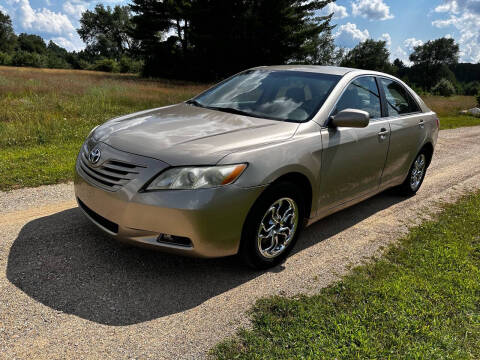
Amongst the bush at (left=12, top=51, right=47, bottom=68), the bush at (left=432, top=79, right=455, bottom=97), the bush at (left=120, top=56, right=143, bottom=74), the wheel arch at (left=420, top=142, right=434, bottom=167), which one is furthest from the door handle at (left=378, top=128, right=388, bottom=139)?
the bush at (left=12, top=51, right=47, bottom=68)

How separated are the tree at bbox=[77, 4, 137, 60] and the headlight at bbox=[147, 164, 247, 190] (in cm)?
9614

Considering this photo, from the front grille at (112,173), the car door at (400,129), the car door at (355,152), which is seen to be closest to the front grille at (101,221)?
the front grille at (112,173)

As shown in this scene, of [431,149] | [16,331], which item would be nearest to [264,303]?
[16,331]

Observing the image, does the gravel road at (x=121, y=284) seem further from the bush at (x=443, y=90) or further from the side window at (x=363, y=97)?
the bush at (x=443, y=90)

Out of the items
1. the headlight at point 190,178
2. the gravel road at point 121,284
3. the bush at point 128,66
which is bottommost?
the gravel road at point 121,284

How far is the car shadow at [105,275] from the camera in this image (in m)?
2.70

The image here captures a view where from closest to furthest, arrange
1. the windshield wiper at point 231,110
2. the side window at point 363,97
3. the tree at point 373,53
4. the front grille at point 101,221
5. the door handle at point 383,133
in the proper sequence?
the front grille at point 101,221 < the windshield wiper at point 231,110 < the side window at point 363,97 < the door handle at point 383,133 < the tree at point 373,53

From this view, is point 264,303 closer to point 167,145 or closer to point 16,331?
point 167,145

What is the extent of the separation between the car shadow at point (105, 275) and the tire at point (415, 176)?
242 cm

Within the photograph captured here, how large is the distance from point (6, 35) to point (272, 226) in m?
104

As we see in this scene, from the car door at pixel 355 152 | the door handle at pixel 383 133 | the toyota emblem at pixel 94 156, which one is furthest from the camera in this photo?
the door handle at pixel 383 133

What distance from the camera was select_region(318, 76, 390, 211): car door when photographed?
357cm

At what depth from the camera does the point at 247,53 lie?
3209 centimetres

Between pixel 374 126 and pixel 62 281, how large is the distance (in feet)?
11.1
